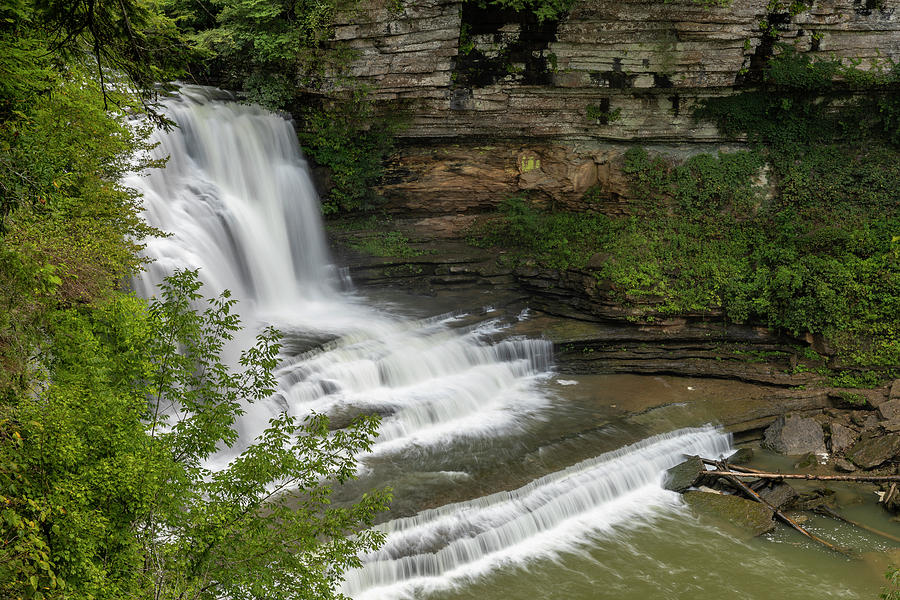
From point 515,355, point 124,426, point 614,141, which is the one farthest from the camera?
point 614,141

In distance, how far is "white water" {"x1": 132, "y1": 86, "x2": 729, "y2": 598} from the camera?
32.7 ft

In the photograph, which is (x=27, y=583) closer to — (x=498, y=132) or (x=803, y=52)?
(x=498, y=132)

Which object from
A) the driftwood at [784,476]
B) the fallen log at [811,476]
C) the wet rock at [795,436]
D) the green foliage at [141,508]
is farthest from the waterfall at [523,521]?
the green foliage at [141,508]

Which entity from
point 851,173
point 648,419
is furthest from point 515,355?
point 851,173

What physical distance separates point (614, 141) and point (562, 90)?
219 cm

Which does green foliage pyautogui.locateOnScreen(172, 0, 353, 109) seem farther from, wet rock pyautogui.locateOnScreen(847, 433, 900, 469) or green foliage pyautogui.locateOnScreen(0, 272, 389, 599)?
wet rock pyautogui.locateOnScreen(847, 433, 900, 469)

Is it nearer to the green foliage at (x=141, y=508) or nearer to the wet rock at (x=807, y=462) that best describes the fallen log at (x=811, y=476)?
the wet rock at (x=807, y=462)

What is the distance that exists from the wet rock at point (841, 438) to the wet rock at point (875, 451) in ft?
0.48

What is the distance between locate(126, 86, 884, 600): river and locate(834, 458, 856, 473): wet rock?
169 cm

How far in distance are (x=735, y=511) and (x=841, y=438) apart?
3346 mm

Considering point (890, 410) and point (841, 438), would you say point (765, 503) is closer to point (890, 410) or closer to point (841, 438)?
point (841, 438)

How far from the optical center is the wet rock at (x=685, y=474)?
1170 centimetres

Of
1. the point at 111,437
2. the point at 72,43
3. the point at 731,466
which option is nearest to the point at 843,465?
the point at 731,466

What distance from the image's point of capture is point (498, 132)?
1758 centimetres
